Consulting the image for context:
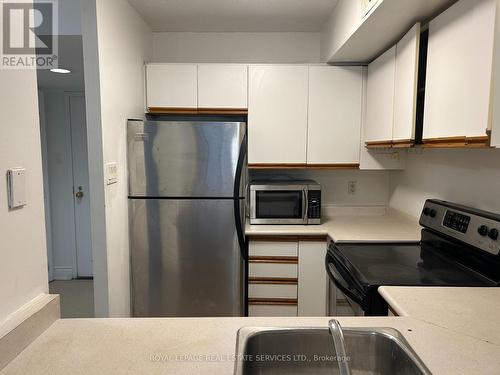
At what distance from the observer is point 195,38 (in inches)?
110

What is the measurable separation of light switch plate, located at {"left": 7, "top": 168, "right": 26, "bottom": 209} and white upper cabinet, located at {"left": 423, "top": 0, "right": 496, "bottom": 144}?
1466 mm

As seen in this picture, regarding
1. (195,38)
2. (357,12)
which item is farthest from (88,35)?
(357,12)

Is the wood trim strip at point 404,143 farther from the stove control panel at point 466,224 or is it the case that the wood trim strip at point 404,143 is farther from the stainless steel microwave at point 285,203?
the stainless steel microwave at point 285,203

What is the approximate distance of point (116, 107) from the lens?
78.2 inches

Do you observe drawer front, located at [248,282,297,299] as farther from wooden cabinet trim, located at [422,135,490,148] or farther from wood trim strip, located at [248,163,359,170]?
wooden cabinet trim, located at [422,135,490,148]

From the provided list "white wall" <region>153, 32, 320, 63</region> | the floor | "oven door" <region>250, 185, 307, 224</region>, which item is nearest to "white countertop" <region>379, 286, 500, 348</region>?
"oven door" <region>250, 185, 307, 224</region>

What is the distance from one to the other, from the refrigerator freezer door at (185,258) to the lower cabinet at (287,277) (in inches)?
5.1

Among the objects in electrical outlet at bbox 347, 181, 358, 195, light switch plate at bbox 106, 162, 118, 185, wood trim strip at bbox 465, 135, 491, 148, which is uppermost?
wood trim strip at bbox 465, 135, 491, 148

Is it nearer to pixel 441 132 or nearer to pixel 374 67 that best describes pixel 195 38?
pixel 374 67

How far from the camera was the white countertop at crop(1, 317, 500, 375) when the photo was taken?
780mm

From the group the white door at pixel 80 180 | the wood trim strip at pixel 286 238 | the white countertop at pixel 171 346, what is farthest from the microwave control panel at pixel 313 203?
the white door at pixel 80 180

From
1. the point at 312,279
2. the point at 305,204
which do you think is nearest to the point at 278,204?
the point at 305,204

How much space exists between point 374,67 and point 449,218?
1.19 metres

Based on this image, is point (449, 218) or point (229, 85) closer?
point (449, 218)
